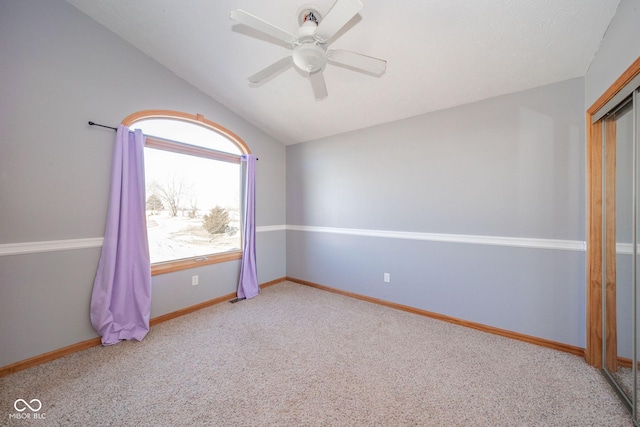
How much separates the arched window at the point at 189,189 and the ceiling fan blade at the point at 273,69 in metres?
1.54

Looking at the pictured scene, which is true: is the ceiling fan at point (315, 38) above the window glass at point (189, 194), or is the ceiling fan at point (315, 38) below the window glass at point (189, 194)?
above

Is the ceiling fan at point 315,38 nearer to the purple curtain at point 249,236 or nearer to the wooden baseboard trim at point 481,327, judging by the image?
the purple curtain at point 249,236

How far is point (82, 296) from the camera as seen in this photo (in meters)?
2.21

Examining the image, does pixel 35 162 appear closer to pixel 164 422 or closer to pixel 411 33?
pixel 164 422

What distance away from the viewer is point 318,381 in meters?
1.79

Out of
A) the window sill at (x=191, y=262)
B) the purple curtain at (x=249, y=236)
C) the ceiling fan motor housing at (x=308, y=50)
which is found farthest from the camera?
the purple curtain at (x=249, y=236)

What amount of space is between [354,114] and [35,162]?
3129 mm

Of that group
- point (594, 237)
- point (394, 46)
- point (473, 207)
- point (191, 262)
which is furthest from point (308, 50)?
point (191, 262)

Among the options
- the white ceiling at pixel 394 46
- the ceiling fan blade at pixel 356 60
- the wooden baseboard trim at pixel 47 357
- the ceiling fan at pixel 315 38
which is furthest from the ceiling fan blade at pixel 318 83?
the wooden baseboard trim at pixel 47 357

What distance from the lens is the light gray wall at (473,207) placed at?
7.07 ft

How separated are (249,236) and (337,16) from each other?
290 cm

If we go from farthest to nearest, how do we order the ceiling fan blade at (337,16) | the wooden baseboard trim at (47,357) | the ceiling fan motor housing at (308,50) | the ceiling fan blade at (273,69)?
the wooden baseboard trim at (47,357) < the ceiling fan blade at (273,69) < the ceiling fan motor housing at (308,50) < the ceiling fan blade at (337,16)

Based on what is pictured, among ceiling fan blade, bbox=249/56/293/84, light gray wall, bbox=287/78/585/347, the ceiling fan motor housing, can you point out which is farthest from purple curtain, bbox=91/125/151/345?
light gray wall, bbox=287/78/585/347

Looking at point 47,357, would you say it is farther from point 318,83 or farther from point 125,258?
point 318,83
